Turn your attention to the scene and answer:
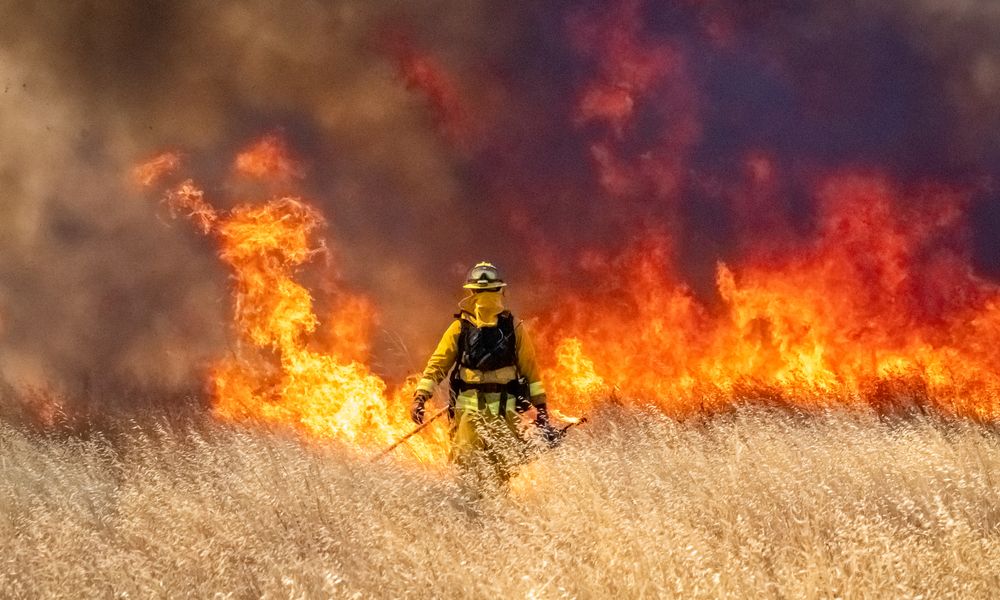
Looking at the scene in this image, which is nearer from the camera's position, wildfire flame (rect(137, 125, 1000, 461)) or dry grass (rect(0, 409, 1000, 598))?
dry grass (rect(0, 409, 1000, 598))

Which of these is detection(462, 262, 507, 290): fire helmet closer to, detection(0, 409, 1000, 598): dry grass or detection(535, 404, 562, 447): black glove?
detection(535, 404, 562, 447): black glove

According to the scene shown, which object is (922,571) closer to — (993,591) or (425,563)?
(993,591)

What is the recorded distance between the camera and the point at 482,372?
6.46 meters

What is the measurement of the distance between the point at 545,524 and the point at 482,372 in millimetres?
2303

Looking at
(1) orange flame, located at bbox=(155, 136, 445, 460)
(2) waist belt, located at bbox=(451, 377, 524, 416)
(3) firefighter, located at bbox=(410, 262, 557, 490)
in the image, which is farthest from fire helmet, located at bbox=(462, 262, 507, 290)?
(1) orange flame, located at bbox=(155, 136, 445, 460)

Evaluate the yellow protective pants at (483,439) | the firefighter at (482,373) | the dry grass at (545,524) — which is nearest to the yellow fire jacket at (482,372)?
the firefighter at (482,373)

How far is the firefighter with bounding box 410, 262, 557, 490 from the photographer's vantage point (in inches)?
250

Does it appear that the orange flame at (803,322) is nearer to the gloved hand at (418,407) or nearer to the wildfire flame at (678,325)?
the wildfire flame at (678,325)

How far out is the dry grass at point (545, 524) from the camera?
3225mm

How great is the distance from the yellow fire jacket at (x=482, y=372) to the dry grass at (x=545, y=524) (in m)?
0.75

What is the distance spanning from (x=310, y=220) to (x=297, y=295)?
140 centimetres

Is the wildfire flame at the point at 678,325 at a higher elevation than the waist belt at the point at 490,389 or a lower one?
higher

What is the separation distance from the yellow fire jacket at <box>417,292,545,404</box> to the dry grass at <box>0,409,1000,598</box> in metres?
0.75

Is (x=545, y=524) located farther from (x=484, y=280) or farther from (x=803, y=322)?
(x=803, y=322)
